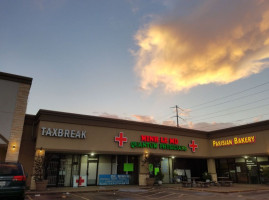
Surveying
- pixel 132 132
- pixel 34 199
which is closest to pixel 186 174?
pixel 132 132

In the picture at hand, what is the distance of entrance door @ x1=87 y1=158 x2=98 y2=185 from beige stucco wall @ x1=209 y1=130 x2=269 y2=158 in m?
14.8

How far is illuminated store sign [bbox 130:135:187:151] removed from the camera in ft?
78.3

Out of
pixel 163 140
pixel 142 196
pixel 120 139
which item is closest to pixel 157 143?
pixel 163 140

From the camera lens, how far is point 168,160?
2881 cm

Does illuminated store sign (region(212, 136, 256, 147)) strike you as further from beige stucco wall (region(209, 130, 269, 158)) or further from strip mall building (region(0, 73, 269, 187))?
beige stucco wall (region(209, 130, 269, 158))

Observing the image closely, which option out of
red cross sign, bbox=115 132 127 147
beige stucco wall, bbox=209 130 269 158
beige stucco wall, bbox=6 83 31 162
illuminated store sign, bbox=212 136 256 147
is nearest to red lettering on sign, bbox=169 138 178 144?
illuminated store sign, bbox=212 136 256 147

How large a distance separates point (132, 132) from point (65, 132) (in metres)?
6.99

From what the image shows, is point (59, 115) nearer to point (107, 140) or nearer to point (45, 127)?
point (45, 127)

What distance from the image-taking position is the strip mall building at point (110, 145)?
17.9 meters

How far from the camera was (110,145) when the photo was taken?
22078 millimetres

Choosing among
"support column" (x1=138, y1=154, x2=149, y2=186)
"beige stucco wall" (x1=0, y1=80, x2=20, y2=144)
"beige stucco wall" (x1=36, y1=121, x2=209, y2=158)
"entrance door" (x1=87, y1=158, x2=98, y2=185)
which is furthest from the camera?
"support column" (x1=138, y1=154, x2=149, y2=186)

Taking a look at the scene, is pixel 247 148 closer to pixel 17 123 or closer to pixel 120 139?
pixel 120 139

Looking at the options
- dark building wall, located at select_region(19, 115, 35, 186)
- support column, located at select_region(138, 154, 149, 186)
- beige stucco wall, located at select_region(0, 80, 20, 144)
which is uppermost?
beige stucco wall, located at select_region(0, 80, 20, 144)

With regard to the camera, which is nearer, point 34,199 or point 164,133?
point 34,199
